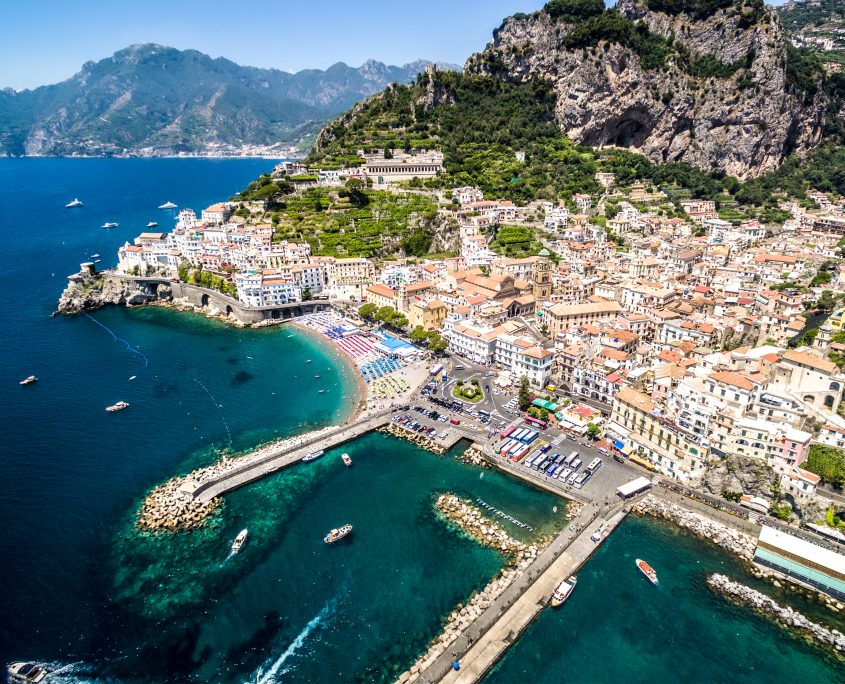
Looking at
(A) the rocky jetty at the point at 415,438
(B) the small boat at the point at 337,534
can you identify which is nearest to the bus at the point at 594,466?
(A) the rocky jetty at the point at 415,438

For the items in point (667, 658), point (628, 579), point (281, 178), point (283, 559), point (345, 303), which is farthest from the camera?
point (281, 178)

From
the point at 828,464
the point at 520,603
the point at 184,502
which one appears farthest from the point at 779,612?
the point at 184,502

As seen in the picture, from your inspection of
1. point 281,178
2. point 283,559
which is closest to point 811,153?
point 281,178

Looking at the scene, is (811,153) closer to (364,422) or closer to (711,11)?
(711,11)

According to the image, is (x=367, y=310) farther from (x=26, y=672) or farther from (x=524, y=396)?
(x=26, y=672)

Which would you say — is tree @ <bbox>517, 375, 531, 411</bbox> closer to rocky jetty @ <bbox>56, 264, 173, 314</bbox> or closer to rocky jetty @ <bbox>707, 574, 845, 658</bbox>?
rocky jetty @ <bbox>707, 574, 845, 658</bbox>

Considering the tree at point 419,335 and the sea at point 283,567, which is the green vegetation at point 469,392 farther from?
the tree at point 419,335
